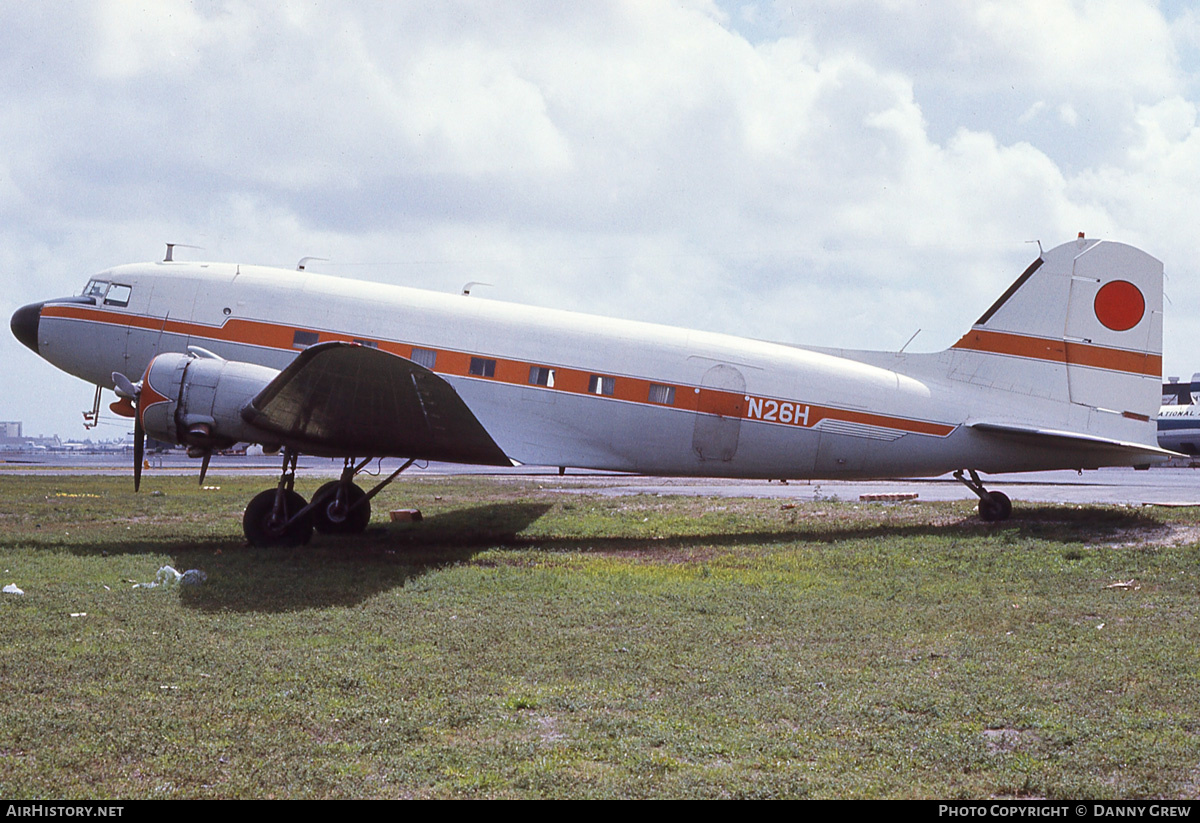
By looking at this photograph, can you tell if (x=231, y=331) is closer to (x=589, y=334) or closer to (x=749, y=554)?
(x=589, y=334)

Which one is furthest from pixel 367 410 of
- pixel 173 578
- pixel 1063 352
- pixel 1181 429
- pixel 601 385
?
pixel 1181 429

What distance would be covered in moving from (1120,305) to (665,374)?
7176 mm

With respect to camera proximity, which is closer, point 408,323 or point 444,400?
point 444,400

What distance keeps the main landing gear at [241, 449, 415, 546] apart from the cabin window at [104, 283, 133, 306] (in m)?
3.55

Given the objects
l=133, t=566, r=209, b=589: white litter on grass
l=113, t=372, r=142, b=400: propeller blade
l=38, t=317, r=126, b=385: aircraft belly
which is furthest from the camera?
l=38, t=317, r=126, b=385: aircraft belly

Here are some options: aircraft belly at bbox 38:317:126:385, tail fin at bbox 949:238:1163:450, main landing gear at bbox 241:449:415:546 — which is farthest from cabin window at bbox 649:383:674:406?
aircraft belly at bbox 38:317:126:385

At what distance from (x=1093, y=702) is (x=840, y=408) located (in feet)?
29.2

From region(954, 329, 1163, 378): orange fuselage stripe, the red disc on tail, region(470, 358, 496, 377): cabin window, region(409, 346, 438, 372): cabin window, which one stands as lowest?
region(470, 358, 496, 377): cabin window

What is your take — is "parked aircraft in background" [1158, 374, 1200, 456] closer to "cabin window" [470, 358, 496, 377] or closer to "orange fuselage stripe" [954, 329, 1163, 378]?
"orange fuselage stripe" [954, 329, 1163, 378]

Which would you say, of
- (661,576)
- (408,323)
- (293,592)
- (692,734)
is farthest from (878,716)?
(408,323)

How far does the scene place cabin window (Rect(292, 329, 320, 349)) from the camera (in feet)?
45.5

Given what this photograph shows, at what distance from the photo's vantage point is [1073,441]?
1414 centimetres

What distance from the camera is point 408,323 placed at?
1415 cm

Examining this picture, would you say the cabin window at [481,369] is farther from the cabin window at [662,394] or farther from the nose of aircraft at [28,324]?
the nose of aircraft at [28,324]
